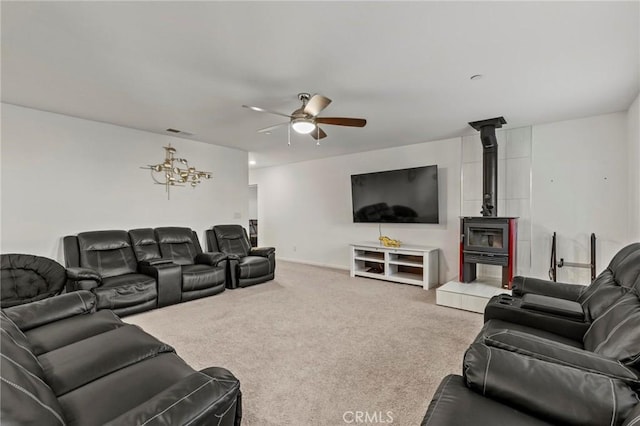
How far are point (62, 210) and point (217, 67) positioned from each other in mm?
3049

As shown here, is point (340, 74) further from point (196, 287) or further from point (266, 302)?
point (196, 287)

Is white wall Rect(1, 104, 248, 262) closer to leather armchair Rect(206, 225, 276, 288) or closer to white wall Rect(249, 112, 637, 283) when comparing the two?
leather armchair Rect(206, 225, 276, 288)

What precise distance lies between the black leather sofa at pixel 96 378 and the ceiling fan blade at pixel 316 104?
2.17 m

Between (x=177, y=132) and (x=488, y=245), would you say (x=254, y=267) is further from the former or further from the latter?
(x=488, y=245)

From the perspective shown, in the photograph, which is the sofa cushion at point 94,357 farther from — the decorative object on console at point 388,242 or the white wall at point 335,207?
the white wall at point 335,207

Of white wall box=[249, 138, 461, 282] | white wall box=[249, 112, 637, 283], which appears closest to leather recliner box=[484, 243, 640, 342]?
white wall box=[249, 112, 637, 283]

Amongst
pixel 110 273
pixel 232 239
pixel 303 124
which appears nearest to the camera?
pixel 303 124

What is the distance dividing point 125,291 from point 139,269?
723 mm

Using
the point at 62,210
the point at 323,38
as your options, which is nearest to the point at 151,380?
the point at 323,38

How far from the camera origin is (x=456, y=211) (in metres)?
5.02

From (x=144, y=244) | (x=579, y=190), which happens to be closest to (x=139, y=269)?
(x=144, y=244)

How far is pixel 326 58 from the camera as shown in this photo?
2.41 meters

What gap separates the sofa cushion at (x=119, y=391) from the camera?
3.80ft

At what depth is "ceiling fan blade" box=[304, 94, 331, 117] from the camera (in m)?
2.63
